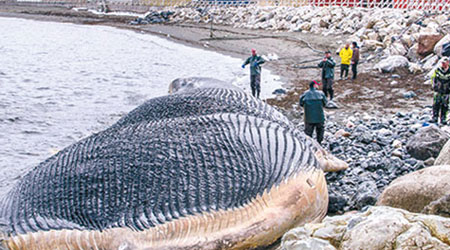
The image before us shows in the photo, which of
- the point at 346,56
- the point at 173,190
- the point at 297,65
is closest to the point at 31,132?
the point at 173,190

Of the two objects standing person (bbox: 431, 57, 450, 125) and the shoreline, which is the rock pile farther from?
the shoreline

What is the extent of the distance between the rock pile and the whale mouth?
1518 mm

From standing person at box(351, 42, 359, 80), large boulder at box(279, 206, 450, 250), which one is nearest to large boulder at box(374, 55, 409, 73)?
standing person at box(351, 42, 359, 80)

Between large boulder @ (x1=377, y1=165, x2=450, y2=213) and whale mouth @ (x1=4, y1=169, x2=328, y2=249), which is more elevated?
large boulder @ (x1=377, y1=165, x2=450, y2=213)

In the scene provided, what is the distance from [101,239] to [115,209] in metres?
0.40

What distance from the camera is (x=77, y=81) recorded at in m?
23.6

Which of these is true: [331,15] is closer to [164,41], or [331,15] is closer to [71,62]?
[164,41]

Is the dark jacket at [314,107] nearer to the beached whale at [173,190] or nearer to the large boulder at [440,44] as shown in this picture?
the beached whale at [173,190]

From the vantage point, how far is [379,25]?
24812mm

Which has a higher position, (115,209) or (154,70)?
(115,209)

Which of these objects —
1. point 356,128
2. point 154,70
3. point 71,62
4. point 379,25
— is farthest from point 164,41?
point 356,128

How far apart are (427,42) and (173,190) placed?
1572 centimetres

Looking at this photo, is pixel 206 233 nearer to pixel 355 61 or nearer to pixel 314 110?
pixel 314 110

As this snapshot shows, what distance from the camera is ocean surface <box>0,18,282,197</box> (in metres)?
13.9
